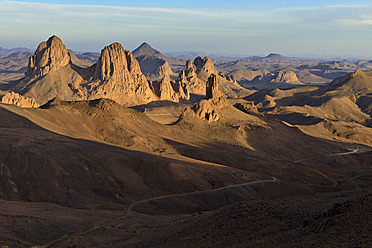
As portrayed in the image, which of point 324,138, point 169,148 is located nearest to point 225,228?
point 169,148

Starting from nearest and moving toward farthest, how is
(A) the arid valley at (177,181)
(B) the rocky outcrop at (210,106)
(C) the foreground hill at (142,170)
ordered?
(A) the arid valley at (177,181)
(C) the foreground hill at (142,170)
(B) the rocky outcrop at (210,106)

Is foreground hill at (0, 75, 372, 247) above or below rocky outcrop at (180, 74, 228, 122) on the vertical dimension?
below

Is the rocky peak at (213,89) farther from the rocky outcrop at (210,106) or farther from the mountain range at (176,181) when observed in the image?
the mountain range at (176,181)

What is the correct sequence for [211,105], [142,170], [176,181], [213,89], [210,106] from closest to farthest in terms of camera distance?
[176,181] → [142,170] → [210,106] → [211,105] → [213,89]

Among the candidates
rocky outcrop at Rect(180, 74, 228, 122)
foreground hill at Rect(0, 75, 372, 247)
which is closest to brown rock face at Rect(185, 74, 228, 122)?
rocky outcrop at Rect(180, 74, 228, 122)

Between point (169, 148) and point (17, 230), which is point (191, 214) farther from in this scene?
point (169, 148)

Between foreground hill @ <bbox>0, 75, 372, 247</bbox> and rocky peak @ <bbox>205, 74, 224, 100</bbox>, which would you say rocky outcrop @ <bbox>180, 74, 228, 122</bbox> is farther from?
foreground hill @ <bbox>0, 75, 372, 247</bbox>

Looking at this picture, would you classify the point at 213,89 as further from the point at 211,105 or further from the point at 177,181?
the point at 177,181

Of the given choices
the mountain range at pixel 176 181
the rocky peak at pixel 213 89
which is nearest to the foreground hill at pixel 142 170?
the mountain range at pixel 176 181

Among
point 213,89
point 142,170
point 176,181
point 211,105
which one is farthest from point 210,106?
point 176,181

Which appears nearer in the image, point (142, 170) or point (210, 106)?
point (142, 170)

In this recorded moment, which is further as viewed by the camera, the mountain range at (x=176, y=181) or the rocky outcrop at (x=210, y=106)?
the rocky outcrop at (x=210, y=106)
